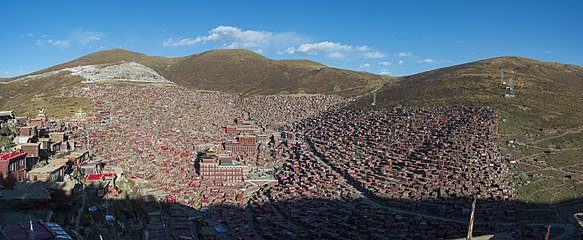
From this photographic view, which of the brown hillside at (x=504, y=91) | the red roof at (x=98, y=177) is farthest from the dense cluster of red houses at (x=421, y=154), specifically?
the red roof at (x=98, y=177)

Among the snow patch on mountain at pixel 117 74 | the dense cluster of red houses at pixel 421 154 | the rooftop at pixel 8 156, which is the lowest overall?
the dense cluster of red houses at pixel 421 154

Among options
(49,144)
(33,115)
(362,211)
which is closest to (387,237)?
(362,211)

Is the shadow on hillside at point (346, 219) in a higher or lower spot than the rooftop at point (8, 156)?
lower

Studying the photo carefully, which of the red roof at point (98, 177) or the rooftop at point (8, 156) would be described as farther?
the red roof at point (98, 177)

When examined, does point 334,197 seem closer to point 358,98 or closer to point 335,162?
point 335,162

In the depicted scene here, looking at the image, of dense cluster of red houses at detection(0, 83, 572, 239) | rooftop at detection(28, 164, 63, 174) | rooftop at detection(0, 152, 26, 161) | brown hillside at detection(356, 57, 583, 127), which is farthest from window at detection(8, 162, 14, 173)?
brown hillside at detection(356, 57, 583, 127)

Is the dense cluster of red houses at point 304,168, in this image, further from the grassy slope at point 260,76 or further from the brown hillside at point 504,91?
the grassy slope at point 260,76

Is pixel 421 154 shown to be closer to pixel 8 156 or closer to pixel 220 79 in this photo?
pixel 8 156
